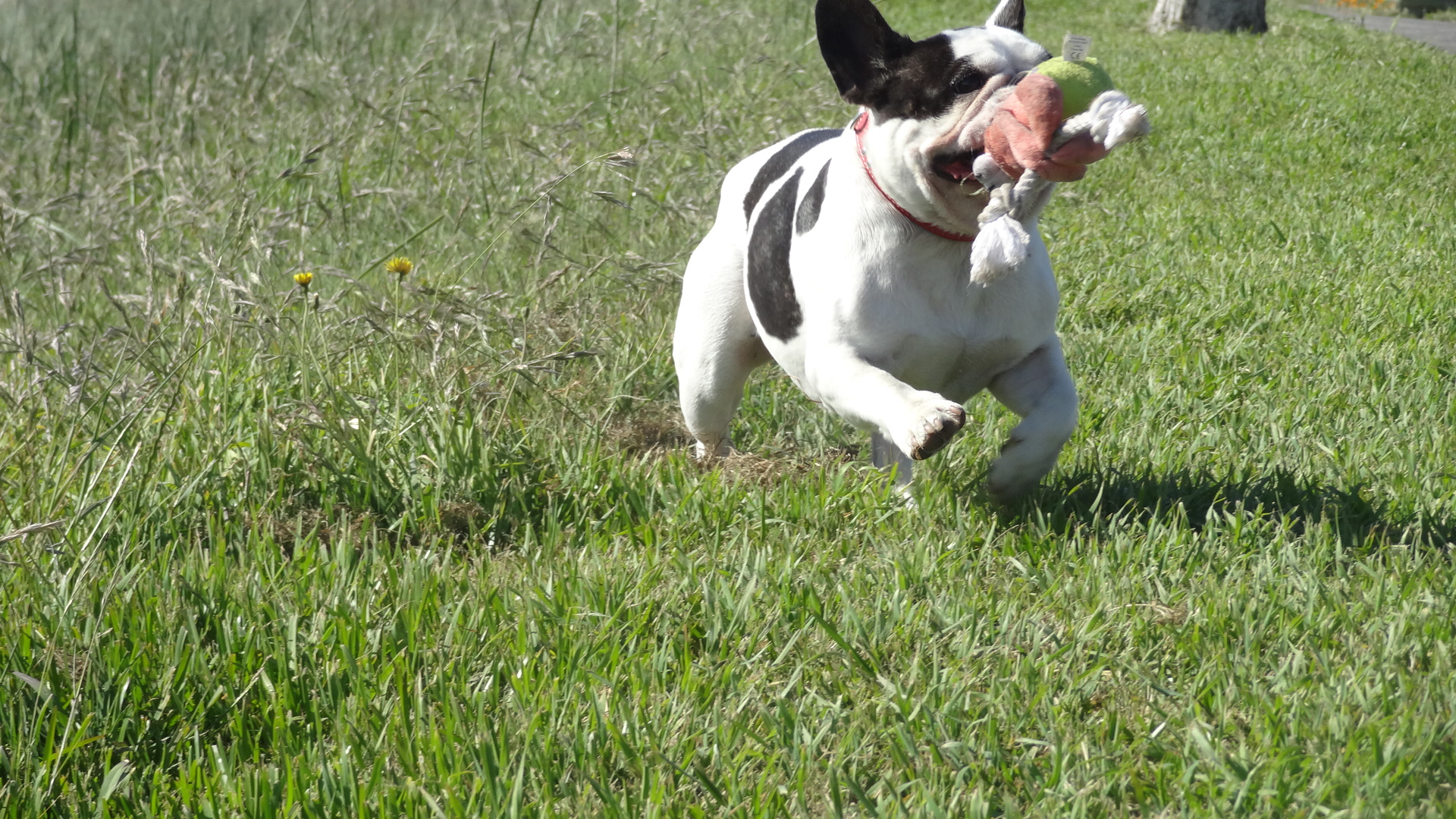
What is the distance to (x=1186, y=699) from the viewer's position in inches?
86.0

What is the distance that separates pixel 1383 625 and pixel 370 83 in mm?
5943

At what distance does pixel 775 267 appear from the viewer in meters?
3.28

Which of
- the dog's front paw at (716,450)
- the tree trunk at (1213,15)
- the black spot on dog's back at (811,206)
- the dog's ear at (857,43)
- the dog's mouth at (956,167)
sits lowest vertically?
the dog's front paw at (716,450)

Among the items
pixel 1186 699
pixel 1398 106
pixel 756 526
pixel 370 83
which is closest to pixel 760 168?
pixel 756 526

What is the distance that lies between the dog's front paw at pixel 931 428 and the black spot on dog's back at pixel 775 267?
23.8 inches

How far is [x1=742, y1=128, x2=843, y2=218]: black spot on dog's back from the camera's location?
3.60 meters

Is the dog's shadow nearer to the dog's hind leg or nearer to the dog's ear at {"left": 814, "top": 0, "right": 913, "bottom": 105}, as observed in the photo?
the dog's hind leg

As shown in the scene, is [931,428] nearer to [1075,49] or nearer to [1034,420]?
[1034,420]

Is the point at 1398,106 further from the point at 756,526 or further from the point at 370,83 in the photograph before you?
the point at 756,526

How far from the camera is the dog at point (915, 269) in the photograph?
274cm

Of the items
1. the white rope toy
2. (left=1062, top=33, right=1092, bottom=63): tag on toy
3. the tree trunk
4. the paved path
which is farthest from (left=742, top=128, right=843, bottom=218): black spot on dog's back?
the paved path

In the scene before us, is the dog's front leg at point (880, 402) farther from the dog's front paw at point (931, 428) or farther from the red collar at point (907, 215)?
the red collar at point (907, 215)

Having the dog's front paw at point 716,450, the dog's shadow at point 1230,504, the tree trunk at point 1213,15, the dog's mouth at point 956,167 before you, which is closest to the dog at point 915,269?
the dog's mouth at point 956,167

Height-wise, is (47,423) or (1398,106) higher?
(1398,106)
